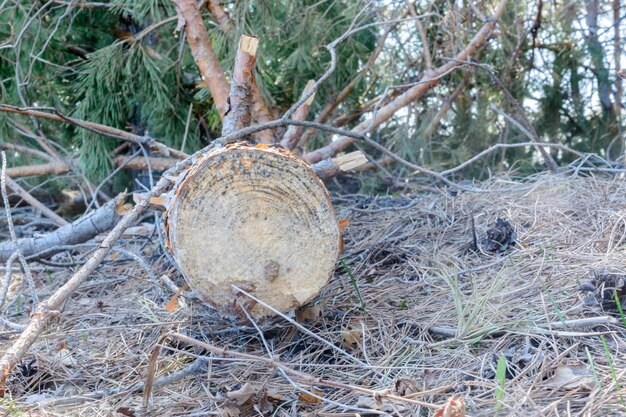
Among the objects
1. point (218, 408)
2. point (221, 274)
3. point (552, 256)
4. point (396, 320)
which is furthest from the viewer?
point (552, 256)

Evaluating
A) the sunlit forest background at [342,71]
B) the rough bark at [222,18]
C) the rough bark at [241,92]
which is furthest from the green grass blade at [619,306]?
the rough bark at [222,18]

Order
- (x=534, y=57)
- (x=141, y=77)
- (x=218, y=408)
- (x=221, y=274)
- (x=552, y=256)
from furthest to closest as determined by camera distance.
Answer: (x=534, y=57) → (x=141, y=77) → (x=552, y=256) → (x=221, y=274) → (x=218, y=408)

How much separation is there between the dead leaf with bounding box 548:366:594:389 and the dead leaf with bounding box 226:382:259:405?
0.72 metres

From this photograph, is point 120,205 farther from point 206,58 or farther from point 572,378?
point 572,378

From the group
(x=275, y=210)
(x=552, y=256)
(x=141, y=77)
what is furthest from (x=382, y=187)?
(x=275, y=210)

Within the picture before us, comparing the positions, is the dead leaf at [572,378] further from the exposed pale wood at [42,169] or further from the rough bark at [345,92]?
the exposed pale wood at [42,169]

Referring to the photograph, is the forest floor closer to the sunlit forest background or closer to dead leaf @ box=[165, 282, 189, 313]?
dead leaf @ box=[165, 282, 189, 313]

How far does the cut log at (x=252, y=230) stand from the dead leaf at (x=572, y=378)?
72 cm

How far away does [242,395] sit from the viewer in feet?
5.56

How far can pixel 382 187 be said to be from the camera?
4.77 metres

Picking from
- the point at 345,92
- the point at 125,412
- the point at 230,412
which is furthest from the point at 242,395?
the point at 345,92

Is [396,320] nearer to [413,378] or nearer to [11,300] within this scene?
[413,378]

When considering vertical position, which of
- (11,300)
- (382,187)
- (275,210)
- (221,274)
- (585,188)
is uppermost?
(275,210)

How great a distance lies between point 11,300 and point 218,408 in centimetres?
166
